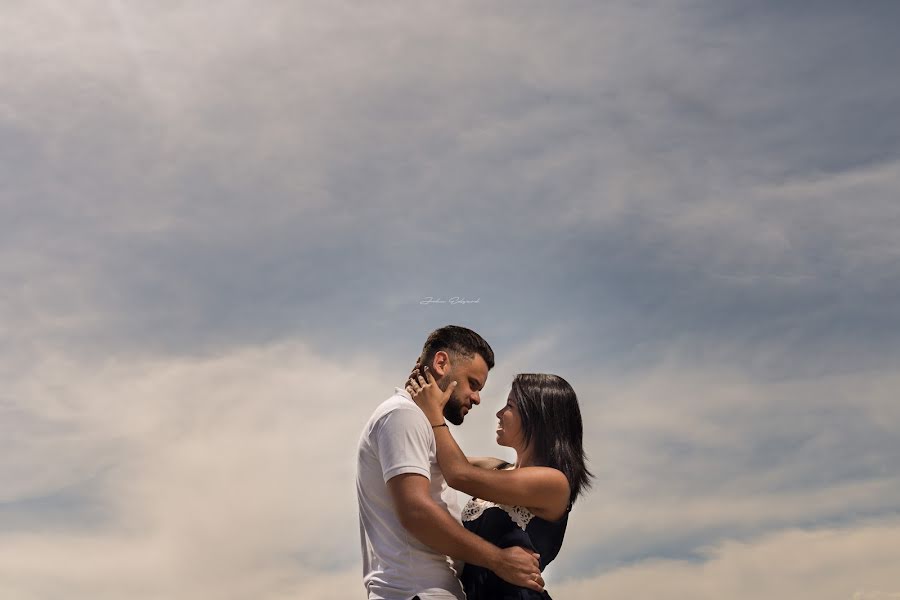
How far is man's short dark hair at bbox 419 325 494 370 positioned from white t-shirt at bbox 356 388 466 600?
72 centimetres

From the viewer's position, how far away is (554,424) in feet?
25.9

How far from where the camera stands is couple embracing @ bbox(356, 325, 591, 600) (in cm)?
657

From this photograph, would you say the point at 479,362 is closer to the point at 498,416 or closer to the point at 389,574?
the point at 498,416

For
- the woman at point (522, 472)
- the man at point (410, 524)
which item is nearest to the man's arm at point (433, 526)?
the man at point (410, 524)

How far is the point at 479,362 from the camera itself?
25.1ft

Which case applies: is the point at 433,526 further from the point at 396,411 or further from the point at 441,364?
the point at 441,364

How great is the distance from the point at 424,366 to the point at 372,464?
1.02 m

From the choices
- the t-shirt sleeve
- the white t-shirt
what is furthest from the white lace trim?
the t-shirt sleeve

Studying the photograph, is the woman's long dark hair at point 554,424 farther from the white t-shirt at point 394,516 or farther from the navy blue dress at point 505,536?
the white t-shirt at point 394,516

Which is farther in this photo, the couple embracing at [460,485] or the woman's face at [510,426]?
the woman's face at [510,426]

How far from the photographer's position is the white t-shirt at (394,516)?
21.6ft

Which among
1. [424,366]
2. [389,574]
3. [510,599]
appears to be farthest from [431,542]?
[424,366]

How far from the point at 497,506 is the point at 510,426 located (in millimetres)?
797

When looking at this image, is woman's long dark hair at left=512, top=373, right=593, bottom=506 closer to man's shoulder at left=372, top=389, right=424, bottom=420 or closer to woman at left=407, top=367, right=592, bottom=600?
woman at left=407, top=367, right=592, bottom=600
